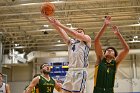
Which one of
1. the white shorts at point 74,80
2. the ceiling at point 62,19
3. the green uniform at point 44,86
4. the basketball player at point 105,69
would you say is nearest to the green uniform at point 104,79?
the basketball player at point 105,69

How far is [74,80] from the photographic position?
4.70 meters

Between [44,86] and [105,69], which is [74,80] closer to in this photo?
[105,69]

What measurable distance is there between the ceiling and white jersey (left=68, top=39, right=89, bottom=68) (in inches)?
326

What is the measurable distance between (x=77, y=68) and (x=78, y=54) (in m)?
0.23

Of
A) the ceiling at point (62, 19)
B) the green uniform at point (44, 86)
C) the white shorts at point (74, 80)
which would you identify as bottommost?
the green uniform at point (44, 86)

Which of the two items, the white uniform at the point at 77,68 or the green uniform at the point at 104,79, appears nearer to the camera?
the green uniform at the point at 104,79

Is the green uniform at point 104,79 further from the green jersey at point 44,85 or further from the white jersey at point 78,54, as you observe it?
the green jersey at point 44,85

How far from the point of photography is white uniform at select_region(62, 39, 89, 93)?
4.69 meters

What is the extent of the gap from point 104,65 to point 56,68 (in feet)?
53.6

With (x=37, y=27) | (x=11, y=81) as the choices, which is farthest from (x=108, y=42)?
(x=11, y=81)

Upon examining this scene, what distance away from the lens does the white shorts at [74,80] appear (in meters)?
4.67

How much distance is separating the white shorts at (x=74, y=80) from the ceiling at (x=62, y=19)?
8.51 m

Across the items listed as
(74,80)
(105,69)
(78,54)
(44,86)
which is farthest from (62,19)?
(105,69)

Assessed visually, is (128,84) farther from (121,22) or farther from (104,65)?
(104,65)
